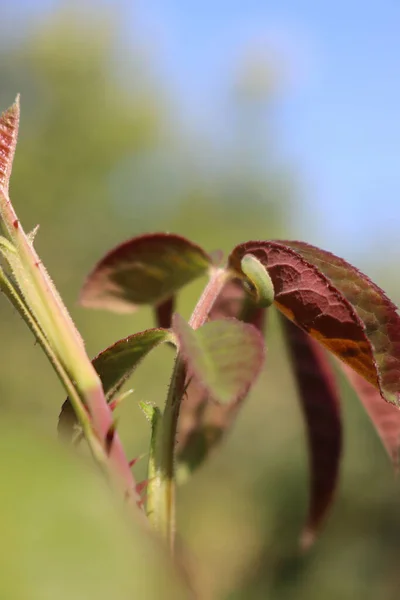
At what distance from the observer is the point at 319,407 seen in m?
0.75

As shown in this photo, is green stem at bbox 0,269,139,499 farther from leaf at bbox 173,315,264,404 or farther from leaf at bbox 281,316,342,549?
leaf at bbox 281,316,342,549

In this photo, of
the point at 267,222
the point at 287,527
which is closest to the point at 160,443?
the point at 287,527

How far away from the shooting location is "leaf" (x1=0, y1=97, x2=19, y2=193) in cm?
44

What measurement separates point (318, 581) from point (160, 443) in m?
6.54

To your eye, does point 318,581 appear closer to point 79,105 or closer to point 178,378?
point 178,378

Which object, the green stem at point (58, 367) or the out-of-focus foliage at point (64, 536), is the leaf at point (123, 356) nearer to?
the green stem at point (58, 367)

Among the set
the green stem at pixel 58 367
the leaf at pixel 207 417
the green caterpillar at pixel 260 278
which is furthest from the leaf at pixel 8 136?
Result: the leaf at pixel 207 417

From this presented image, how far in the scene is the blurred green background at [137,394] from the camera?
0.19 meters

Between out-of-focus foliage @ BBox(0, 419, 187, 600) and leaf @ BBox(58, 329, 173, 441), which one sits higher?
out-of-focus foliage @ BBox(0, 419, 187, 600)

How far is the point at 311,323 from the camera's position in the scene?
526 millimetres

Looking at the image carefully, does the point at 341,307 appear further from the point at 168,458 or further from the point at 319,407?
the point at 319,407

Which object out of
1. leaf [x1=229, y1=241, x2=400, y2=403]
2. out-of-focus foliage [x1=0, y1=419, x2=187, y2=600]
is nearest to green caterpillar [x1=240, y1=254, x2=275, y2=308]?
leaf [x1=229, y1=241, x2=400, y2=403]

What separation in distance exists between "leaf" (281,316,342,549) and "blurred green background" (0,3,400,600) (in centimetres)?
30

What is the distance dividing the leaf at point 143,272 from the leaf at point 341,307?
140mm
